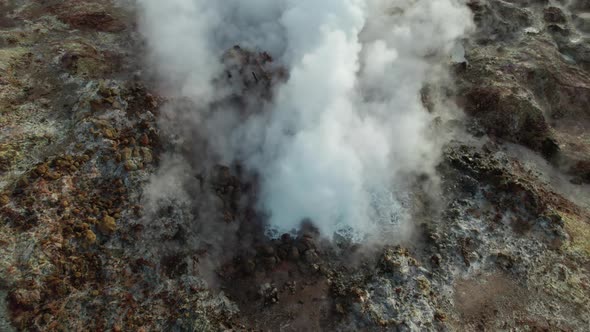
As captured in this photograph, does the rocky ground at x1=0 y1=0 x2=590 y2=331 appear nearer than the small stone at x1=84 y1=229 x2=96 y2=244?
Yes

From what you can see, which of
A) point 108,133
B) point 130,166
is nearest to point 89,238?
point 130,166

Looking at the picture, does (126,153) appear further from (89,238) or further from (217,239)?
(217,239)


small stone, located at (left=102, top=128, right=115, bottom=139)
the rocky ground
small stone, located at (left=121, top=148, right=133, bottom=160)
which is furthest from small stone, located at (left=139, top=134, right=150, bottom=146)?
small stone, located at (left=102, top=128, right=115, bottom=139)

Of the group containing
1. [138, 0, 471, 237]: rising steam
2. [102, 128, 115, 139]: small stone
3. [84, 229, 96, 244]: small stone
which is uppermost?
[138, 0, 471, 237]: rising steam

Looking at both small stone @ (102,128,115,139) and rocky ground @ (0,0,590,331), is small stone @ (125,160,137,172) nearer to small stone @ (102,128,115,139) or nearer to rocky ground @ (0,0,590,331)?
rocky ground @ (0,0,590,331)

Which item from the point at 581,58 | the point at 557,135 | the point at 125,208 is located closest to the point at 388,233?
the point at 125,208

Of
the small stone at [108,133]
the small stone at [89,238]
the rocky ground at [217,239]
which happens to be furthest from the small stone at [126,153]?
the small stone at [89,238]
